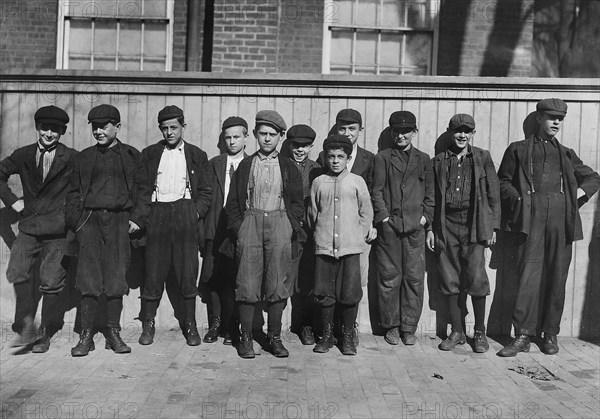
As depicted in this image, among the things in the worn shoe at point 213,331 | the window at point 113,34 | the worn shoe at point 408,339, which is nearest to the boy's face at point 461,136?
the worn shoe at point 408,339

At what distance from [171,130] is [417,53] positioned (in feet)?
15.5

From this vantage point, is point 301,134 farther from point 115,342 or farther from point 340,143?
point 115,342

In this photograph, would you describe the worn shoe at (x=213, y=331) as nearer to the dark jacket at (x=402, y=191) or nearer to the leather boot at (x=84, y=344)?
the leather boot at (x=84, y=344)

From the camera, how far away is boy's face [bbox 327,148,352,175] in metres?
6.57

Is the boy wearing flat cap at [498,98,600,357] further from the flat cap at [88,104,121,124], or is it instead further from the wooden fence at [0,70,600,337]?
the flat cap at [88,104,121,124]

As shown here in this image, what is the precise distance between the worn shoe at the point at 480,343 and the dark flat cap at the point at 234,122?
288cm

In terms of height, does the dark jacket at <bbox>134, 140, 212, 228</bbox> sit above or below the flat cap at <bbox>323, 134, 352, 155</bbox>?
below

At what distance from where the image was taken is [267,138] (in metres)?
6.59

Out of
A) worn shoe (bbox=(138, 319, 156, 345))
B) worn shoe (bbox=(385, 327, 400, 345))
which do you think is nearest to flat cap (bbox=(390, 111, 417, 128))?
worn shoe (bbox=(385, 327, 400, 345))

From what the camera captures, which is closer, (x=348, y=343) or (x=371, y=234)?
(x=348, y=343)

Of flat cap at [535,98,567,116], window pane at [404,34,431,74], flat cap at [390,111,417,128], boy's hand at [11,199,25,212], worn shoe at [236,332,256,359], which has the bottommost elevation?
worn shoe at [236,332,256,359]

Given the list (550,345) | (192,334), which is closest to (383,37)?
(550,345)

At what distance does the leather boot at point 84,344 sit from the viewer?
6.45 metres

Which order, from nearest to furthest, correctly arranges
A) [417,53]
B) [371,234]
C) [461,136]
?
[371,234]
[461,136]
[417,53]
